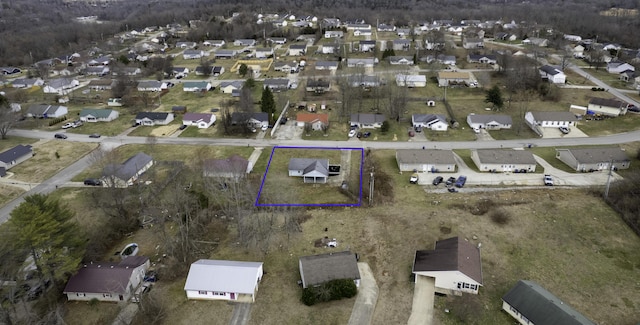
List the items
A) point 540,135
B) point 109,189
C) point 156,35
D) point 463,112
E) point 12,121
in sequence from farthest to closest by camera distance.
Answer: point 156,35 < point 463,112 < point 12,121 < point 540,135 < point 109,189

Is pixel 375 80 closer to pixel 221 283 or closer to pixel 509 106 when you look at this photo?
pixel 509 106

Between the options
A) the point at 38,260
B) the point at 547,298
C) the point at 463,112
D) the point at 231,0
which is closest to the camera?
the point at 547,298

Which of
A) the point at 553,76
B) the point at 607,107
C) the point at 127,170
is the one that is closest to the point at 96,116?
the point at 127,170

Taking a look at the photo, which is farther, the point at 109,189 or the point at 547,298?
the point at 109,189

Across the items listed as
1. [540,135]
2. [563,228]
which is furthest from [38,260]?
[540,135]

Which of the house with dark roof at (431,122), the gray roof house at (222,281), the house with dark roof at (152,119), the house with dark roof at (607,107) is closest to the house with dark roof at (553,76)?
the house with dark roof at (607,107)

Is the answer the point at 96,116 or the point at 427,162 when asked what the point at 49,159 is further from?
the point at 427,162

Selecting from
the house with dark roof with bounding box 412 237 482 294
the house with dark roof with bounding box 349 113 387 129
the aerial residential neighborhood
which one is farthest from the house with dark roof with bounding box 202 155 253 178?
the house with dark roof with bounding box 412 237 482 294
